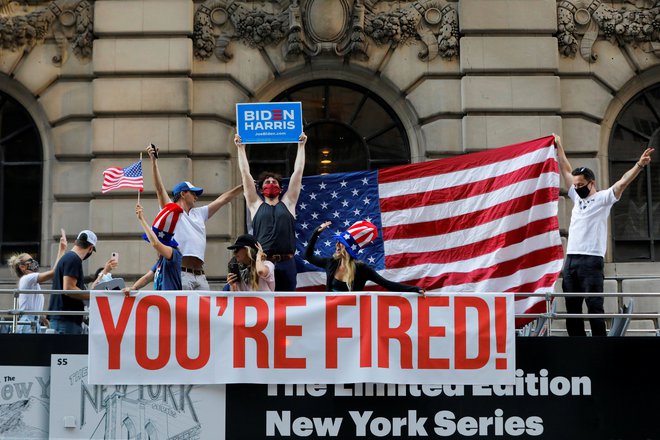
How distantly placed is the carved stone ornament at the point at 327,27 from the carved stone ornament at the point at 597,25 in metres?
1.95

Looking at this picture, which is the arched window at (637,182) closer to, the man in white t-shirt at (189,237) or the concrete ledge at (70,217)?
the man in white t-shirt at (189,237)

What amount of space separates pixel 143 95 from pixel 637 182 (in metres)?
8.87

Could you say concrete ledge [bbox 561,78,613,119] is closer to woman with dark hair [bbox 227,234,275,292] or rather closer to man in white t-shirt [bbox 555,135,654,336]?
man in white t-shirt [bbox 555,135,654,336]

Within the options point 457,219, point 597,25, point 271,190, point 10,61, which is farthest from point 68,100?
point 597,25

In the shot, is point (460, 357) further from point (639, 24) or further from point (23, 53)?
point (23, 53)

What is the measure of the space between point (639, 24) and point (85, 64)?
32.3 feet

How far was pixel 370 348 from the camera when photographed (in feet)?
32.5

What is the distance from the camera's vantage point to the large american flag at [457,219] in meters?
11.4

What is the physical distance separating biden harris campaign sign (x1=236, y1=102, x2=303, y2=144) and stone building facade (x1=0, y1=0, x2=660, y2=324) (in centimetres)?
534

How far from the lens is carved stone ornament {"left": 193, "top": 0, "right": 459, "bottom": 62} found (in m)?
17.1

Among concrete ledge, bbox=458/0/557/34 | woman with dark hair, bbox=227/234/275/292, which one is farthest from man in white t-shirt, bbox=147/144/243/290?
concrete ledge, bbox=458/0/557/34

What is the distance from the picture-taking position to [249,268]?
1012 cm

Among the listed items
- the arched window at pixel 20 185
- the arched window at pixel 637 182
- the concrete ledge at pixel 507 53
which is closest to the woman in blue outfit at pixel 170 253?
the arched window at pixel 20 185

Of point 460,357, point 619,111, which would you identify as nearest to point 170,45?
point 619,111
